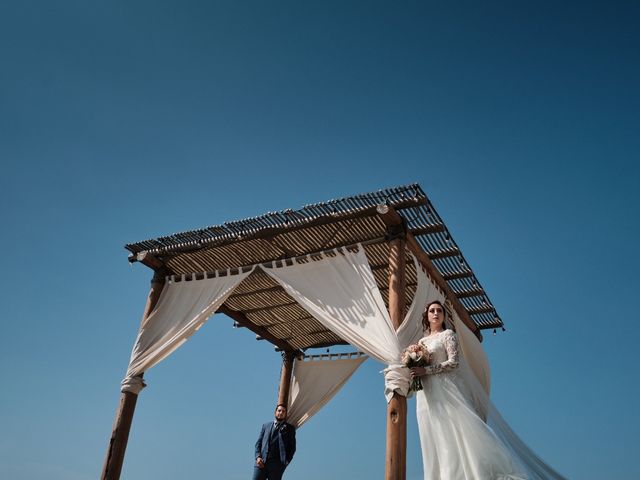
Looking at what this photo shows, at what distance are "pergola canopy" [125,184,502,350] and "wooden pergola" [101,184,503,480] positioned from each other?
11 millimetres

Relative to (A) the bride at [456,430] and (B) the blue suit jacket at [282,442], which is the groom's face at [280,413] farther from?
(A) the bride at [456,430]

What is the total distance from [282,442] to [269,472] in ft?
1.29

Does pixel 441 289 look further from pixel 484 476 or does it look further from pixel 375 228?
pixel 484 476

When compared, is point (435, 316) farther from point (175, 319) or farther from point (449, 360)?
point (175, 319)

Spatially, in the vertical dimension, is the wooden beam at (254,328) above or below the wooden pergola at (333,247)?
below

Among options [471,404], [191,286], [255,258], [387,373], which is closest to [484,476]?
[471,404]

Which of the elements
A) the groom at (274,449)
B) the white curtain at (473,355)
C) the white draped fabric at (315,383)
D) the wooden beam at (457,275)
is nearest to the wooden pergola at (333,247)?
the wooden beam at (457,275)

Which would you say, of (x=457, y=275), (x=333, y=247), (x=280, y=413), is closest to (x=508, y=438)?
(x=457, y=275)

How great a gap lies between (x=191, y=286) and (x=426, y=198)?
10.2 feet

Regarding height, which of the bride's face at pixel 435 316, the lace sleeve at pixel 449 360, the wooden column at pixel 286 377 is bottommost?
the lace sleeve at pixel 449 360

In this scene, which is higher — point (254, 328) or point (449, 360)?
point (254, 328)

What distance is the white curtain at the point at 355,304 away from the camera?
4953mm

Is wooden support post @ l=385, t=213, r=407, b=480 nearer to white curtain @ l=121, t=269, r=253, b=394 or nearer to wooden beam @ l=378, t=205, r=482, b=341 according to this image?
wooden beam @ l=378, t=205, r=482, b=341

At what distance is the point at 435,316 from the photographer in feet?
14.9
